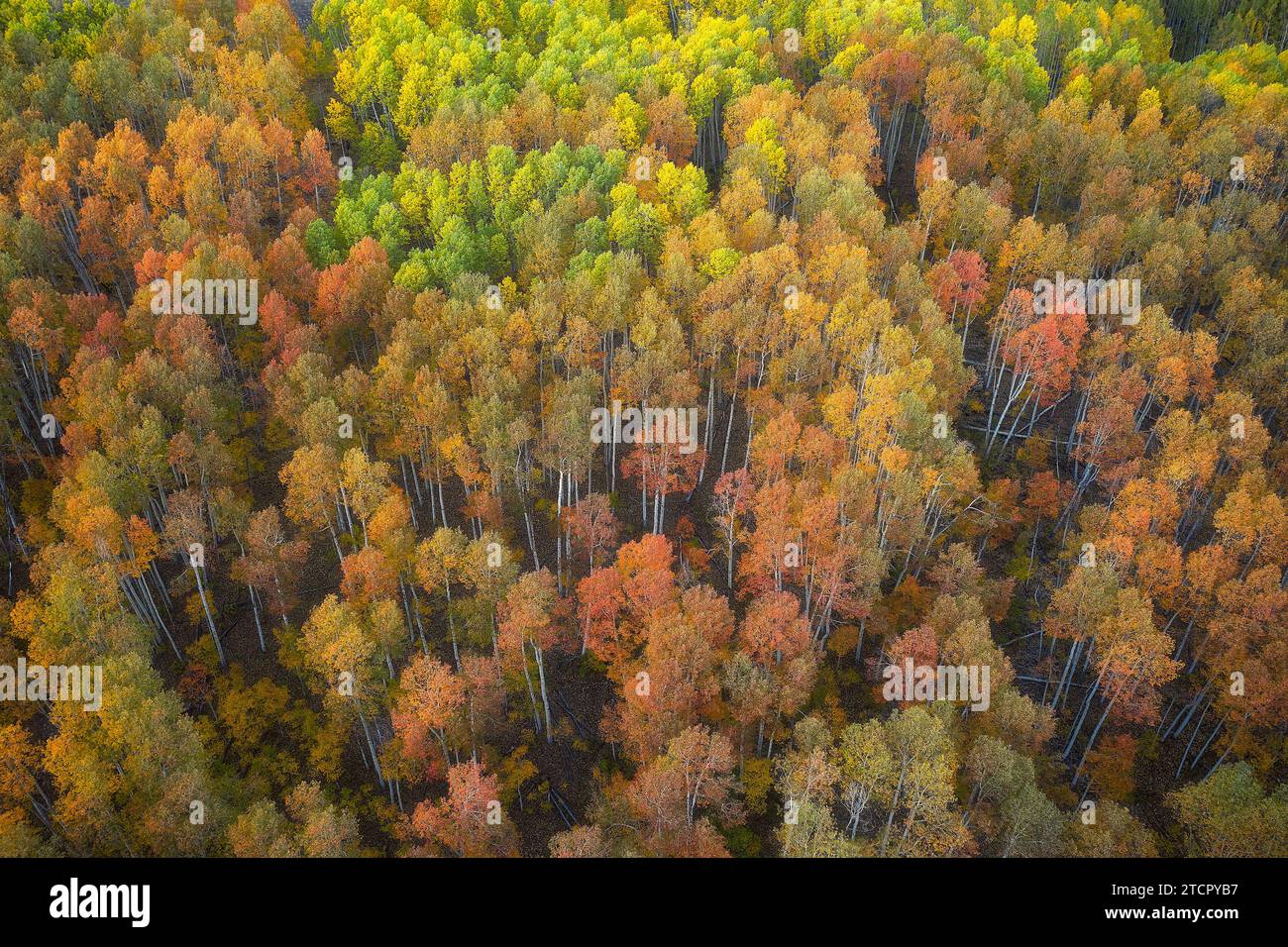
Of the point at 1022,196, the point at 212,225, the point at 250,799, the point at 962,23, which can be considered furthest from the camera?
the point at 962,23

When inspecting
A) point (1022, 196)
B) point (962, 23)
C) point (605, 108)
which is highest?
point (962, 23)

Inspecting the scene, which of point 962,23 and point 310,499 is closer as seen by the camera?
point 310,499

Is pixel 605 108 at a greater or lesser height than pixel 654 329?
greater

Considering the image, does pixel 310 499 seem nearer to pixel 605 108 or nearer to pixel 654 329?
pixel 654 329


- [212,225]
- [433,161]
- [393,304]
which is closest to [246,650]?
[393,304]
